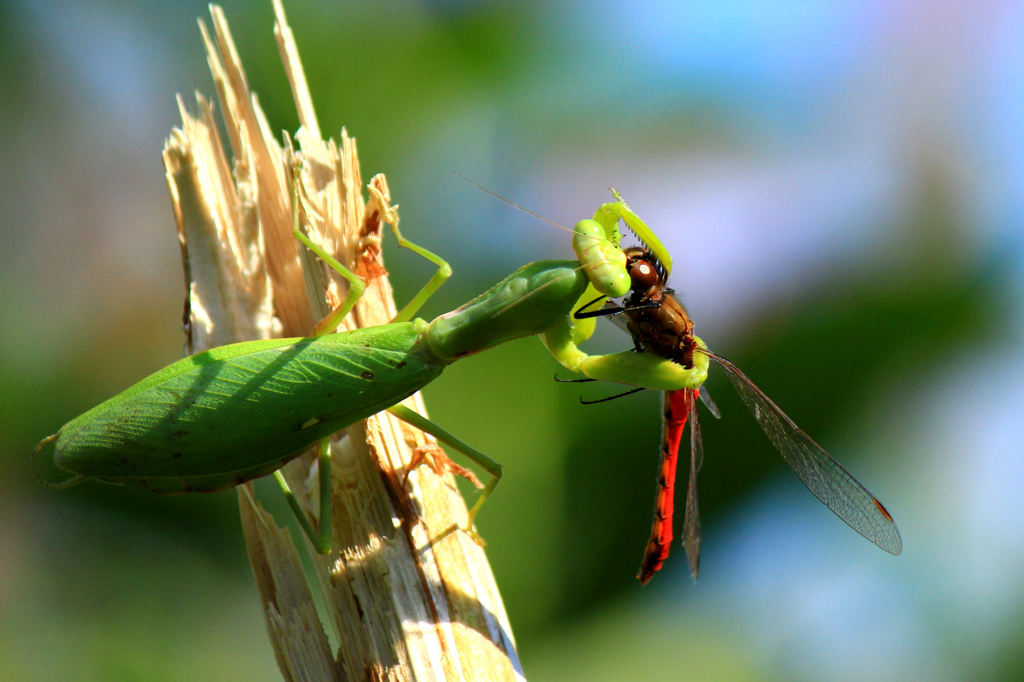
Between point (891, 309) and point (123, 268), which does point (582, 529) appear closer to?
point (891, 309)

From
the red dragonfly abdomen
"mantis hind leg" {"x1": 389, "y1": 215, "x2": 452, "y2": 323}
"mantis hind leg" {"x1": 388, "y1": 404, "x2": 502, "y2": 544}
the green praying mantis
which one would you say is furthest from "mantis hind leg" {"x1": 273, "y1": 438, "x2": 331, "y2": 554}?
the red dragonfly abdomen

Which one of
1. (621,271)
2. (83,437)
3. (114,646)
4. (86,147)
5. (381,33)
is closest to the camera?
(83,437)

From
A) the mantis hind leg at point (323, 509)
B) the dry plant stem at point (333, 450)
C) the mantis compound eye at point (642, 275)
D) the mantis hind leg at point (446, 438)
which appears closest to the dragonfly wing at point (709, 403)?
the mantis compound eye at point (642, 275)

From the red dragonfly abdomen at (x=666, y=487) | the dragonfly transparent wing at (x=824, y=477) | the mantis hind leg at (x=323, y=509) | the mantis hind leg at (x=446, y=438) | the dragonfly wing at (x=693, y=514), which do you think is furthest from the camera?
the dragonfly wing at (x=693, y=514)

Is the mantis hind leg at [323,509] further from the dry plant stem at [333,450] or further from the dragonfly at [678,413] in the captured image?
the dragonfly at [678,413]

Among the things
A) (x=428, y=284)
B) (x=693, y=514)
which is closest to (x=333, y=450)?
(x=428, y=284)

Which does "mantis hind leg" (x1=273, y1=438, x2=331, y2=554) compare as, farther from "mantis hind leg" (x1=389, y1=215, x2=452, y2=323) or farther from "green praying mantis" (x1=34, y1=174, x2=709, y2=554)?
"mantis hind leg" (x1=389, y1=215, x2=452, y2=323)

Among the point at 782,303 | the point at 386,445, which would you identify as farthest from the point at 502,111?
the point at 386,445
